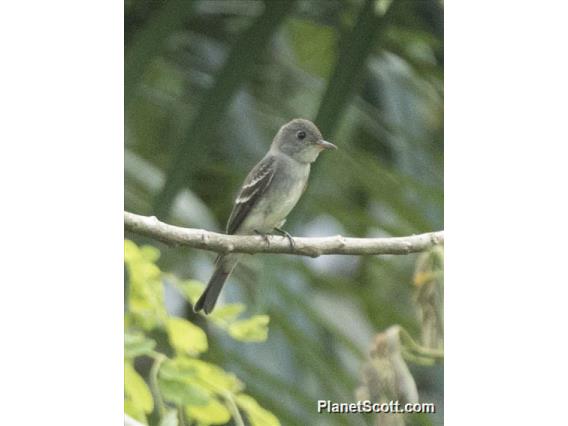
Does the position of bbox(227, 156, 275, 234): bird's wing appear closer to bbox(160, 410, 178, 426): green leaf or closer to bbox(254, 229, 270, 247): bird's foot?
bbox(254, 229, 270, 247): bird's foot

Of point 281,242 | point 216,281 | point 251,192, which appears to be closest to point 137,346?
point 216,281

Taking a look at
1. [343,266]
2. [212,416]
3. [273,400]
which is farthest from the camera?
[343,266]

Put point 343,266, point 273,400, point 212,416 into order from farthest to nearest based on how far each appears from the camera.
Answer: point 343,266
point 273,400
point 212,416

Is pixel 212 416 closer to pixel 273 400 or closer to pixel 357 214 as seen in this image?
pixel 273 400

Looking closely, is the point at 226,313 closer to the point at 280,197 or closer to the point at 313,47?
the point at 280,197

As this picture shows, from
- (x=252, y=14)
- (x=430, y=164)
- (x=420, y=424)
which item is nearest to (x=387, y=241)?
(x=430, y=164)

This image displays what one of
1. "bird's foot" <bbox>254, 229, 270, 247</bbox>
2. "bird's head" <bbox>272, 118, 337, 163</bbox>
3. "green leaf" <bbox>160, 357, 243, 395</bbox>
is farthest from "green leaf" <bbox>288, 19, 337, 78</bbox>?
"green leaf" <bbox>160, 357, 243, 395</bbox>

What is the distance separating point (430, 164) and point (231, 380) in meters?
0.65

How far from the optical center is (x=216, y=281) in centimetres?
271

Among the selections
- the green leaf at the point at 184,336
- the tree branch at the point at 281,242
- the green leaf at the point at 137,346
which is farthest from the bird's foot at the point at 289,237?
the green leaf at the point at 137,346

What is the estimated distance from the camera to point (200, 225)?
2.70m

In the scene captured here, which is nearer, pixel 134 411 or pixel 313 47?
pixel 134 411

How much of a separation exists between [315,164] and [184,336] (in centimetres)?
53

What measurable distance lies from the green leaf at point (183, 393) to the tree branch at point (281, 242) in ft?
1.00
